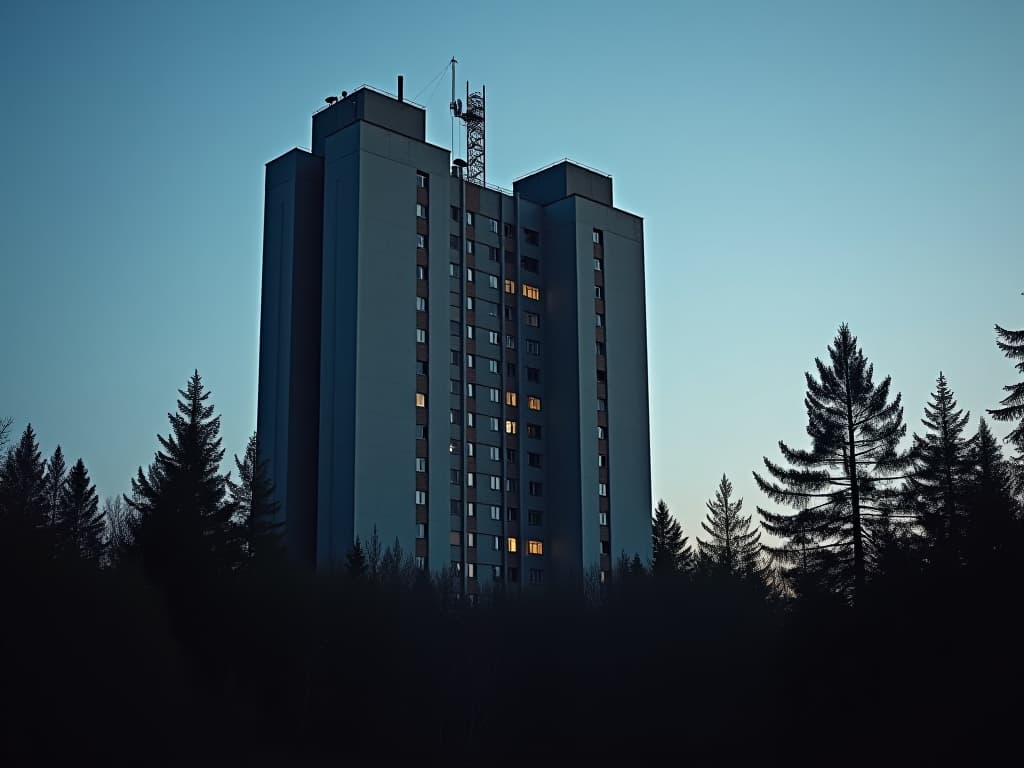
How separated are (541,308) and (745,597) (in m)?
40.4

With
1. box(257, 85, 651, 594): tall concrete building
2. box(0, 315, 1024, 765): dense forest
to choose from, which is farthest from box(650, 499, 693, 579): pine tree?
box(0, 315, 1024, 765): dense forest

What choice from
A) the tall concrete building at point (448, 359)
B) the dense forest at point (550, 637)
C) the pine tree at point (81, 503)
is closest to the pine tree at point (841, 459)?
the dense forest at point (550, 637)

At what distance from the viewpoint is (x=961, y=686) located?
29.4 meters

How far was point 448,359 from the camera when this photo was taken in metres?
77.1

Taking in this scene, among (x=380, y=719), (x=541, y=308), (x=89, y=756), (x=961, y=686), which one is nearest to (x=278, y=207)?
(x=541, y=308)

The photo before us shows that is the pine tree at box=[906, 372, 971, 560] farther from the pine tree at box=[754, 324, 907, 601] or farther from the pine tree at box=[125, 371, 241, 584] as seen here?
the pine tree at box=[125, 371, 241, 584]

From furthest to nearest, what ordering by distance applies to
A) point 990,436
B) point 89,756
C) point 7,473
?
point 7,473 → point 990,436 → point 89,756

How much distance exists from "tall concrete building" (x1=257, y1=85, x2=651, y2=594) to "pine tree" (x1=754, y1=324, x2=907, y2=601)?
55.9 feet

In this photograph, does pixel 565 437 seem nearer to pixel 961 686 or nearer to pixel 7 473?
pixel 7 473

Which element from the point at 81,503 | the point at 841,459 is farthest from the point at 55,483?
the point at 841,459

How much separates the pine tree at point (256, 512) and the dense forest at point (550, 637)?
9.9 inches

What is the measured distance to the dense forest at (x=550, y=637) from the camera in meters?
30.9

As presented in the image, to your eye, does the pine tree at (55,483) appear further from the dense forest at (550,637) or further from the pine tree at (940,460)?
the pine tree at (940,460)

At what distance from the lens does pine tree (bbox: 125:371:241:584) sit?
155 ft
